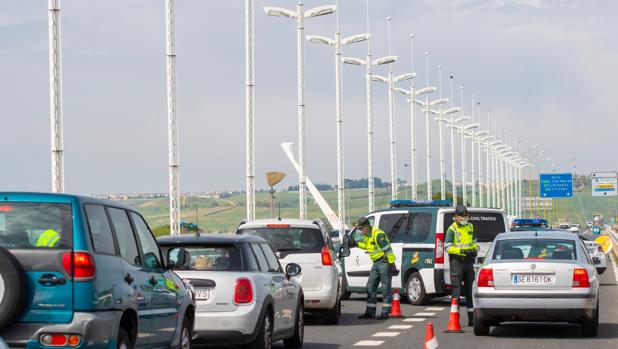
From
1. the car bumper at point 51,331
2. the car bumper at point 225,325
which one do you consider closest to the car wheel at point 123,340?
the car bumper at point 51,331

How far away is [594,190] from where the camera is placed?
13162cm

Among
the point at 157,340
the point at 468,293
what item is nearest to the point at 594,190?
the point at 468,293

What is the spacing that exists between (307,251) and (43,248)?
464 inches

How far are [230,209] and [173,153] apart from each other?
12200cm

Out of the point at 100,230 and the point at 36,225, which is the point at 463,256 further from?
the point at 36,225

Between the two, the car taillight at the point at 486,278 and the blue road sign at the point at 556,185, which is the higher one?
the car taillight at the point at 486,278

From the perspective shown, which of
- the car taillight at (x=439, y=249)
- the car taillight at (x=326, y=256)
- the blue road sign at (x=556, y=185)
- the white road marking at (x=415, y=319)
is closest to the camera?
the car taillight at (x=326, y=256)

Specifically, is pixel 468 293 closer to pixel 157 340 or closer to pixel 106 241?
pixel 157 340

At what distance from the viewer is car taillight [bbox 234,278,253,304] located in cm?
1574

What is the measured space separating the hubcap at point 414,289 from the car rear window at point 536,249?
8121 mm

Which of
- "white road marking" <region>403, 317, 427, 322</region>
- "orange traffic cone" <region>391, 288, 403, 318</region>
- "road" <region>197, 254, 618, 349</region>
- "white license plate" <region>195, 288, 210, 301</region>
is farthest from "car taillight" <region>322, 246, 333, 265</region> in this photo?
"white license plate" <region>195, 288, 210, 301</region>

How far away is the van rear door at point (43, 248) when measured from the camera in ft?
34.8

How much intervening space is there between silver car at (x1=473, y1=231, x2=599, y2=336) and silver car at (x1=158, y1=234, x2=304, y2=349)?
13.5 feet

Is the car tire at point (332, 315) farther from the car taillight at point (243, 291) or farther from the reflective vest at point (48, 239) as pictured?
the reflective vest at point (48, 239)
